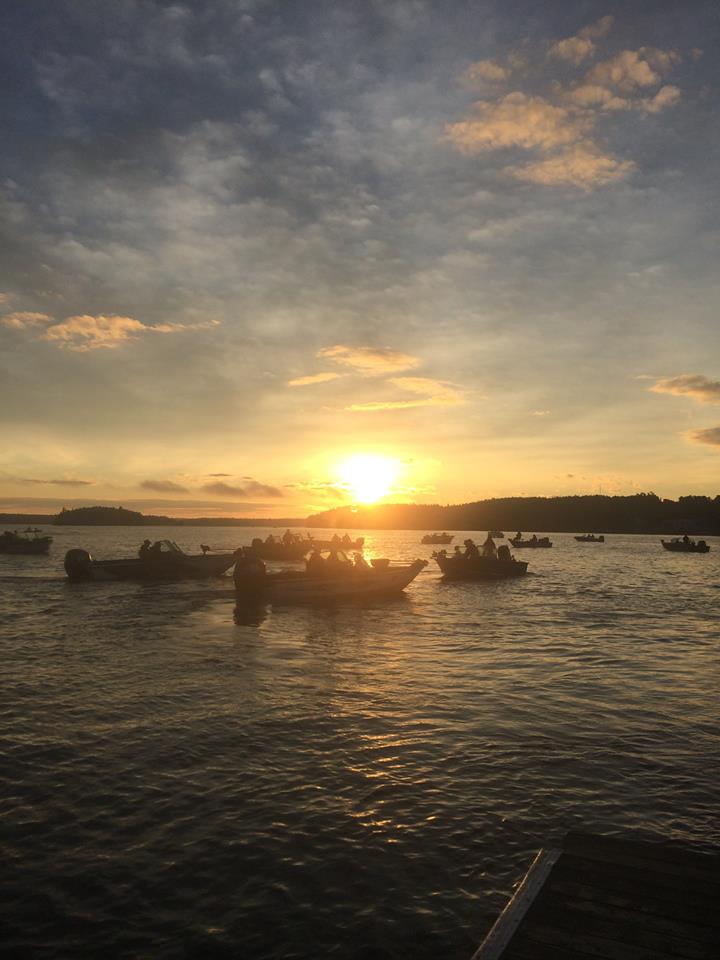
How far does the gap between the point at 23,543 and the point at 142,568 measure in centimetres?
5061

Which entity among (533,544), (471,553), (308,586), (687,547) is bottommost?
(687,547)

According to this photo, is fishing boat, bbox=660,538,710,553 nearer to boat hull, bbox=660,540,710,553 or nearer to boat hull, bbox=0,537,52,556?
boat hull, bbox=660,540,710,553

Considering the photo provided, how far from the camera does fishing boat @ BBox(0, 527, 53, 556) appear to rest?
94.1 metres

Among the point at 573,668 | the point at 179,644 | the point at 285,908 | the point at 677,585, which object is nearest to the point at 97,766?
the point at 285,908

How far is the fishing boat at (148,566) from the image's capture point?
52.5 m

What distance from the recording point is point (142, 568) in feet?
177

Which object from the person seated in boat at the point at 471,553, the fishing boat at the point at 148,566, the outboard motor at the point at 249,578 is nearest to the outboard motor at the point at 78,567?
the fishing boat at the point at 148,566

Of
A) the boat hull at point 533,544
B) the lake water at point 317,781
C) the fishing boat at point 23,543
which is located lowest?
the lake water at point 317,781

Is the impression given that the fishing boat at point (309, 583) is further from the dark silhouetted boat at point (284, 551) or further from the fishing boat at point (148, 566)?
the dark silhouetted boat at point (284, 551)

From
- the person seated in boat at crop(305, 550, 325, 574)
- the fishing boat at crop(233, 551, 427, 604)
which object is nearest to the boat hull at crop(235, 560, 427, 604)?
the fishing boat at crop(233, 551, 427, 604)

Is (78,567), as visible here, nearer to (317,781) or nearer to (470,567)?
(470,567)

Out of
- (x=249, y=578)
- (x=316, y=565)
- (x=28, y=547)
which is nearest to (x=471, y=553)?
(x=316, y=565)

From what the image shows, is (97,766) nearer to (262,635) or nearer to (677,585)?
(262,635)

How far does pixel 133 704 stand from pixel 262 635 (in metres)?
11.9
